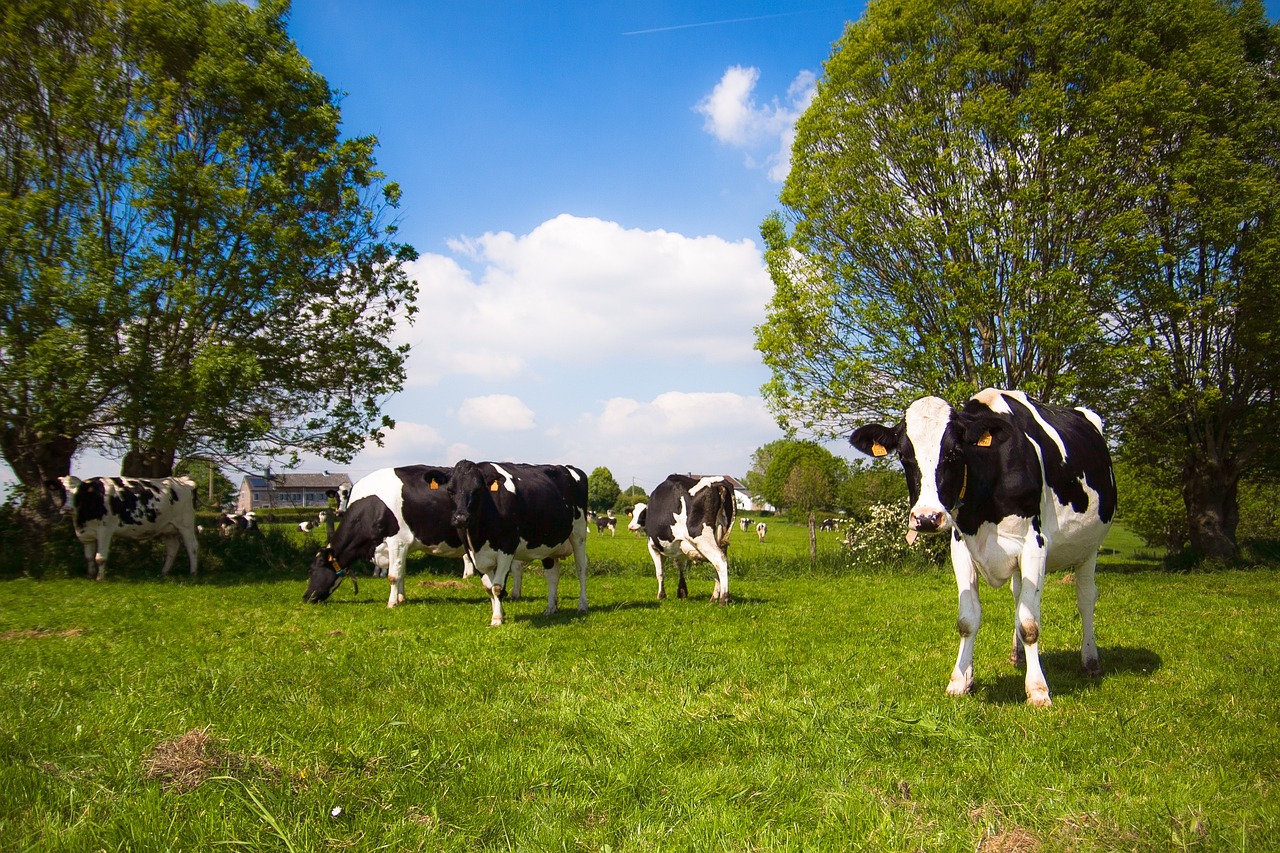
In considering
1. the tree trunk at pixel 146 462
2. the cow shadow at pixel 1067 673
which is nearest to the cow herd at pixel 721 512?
the cow shadow at pixel 1067 673

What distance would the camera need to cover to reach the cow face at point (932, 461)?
18.5 ft

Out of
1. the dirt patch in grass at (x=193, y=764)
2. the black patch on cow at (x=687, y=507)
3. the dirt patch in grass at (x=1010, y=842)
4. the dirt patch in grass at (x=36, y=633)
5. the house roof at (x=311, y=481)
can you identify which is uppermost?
the house roof at (x=311, y=481)

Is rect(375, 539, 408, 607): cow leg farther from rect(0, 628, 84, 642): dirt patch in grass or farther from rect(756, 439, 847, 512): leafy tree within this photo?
rect(756, 439, 847, 512): leafy tree

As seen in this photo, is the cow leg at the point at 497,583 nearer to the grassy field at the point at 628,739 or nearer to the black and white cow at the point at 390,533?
the grassy field at the point at 628,739

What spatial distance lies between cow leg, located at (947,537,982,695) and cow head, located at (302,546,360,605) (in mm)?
11091

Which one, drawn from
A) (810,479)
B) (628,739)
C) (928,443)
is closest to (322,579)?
(628,739)

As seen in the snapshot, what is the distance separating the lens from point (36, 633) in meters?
10.2

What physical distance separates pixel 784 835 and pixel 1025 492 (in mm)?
4116

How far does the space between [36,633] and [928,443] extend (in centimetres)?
1147

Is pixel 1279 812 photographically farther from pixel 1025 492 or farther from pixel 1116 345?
pixel 1116 345

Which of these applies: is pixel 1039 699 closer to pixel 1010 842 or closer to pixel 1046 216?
pixel 1010 842

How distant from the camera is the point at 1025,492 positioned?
21.6 feet

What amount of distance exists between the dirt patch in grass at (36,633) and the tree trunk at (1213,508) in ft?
89.6

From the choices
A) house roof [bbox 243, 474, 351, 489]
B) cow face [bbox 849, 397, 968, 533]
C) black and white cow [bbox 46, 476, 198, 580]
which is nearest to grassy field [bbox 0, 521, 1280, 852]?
cow face [bbox 849, 397, 968, 533]
